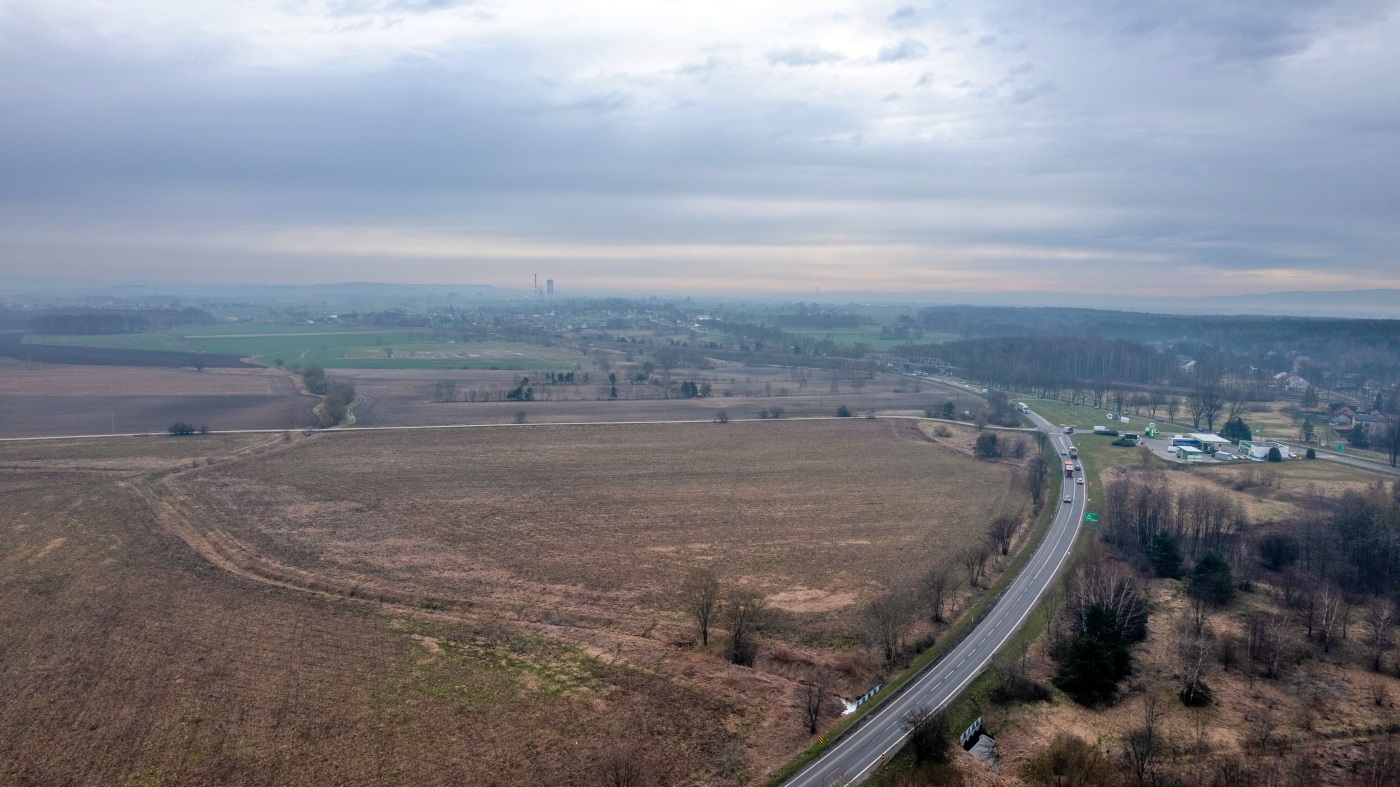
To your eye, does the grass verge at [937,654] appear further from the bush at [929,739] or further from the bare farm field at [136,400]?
the bare farm field at [136,400]

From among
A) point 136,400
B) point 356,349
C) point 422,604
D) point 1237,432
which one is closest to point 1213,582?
point 422,604

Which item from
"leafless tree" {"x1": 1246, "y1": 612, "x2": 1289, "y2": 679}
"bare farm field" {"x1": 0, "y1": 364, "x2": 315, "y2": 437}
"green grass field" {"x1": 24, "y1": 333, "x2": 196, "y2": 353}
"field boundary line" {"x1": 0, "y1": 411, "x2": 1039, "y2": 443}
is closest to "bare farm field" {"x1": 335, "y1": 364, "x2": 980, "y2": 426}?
"field boundary line" {"x1": 0, "y1": 411, "x2": 1039, "y2": 443}

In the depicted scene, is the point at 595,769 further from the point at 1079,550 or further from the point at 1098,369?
the point at 1098,369

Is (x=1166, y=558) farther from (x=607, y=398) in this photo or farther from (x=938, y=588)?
(x=607, y=398)

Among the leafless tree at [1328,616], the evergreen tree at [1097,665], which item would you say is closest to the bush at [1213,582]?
→ the leafless tree at [1328,616]

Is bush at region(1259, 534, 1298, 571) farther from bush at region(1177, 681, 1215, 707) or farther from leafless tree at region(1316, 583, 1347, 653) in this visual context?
bush at region(1177, 681, 1215, 707)

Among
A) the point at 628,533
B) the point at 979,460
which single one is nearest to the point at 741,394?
the point at 979,460
